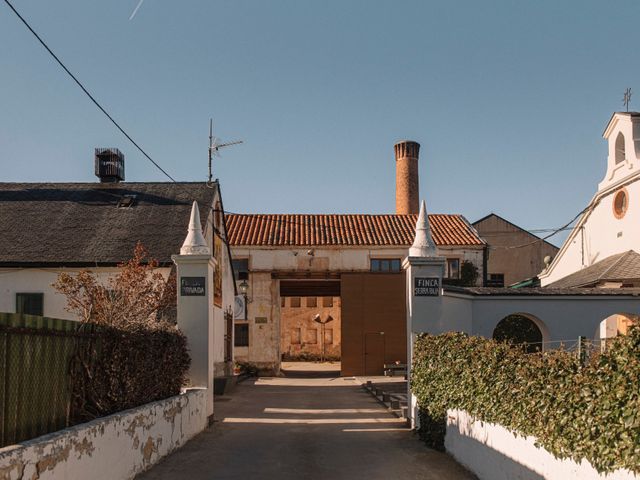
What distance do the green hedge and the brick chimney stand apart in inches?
1391

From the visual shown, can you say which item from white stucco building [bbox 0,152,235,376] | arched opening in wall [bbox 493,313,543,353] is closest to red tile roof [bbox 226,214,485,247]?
white stucco building [bbox 0,152,235,376]

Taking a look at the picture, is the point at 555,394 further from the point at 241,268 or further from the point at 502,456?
the point at 241,268

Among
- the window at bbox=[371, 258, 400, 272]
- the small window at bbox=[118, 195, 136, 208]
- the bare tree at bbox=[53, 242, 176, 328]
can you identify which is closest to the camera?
the bare tree at bbox=[53, 242, 176, 328]

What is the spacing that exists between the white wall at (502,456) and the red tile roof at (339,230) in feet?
85.4

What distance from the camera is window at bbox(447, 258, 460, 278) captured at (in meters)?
37.6

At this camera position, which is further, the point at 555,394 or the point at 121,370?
the point at 121,370

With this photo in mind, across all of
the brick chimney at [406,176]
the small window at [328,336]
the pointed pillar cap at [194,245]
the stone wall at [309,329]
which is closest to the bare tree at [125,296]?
the pointed pillar cap at [194,245]

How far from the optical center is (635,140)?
24.3 metres

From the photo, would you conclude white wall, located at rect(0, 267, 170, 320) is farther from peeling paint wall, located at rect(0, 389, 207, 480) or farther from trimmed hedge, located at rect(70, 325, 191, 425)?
peeling paint wall, located at rect(0, 389, 207, 480)

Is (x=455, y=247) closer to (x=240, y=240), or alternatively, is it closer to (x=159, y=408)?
(x=240, y=240)

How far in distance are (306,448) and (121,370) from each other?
159 inches

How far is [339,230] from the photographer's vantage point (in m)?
39.2

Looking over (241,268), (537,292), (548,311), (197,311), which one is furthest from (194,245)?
(241,268)

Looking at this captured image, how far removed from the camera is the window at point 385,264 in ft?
122
